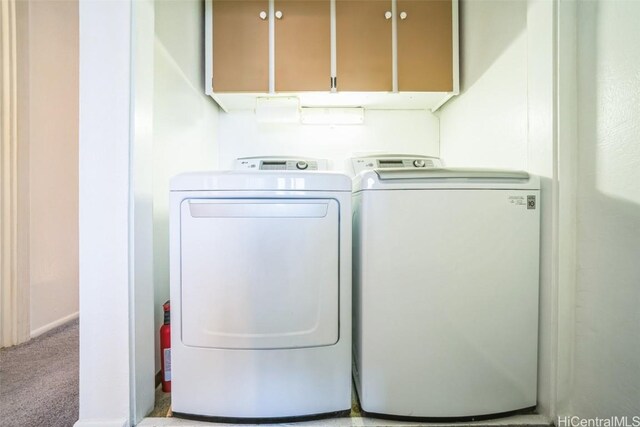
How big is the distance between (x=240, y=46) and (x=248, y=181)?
1169mm

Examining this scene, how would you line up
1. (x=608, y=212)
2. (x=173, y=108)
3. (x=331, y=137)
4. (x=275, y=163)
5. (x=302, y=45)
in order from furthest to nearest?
(x=331, y=137) → (x=275, y=163) → (x=302, y=45) → (x=173, y=108) → (x=608, y=212)

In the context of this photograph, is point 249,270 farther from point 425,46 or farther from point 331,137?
point 425,46

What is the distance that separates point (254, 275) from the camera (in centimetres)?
88

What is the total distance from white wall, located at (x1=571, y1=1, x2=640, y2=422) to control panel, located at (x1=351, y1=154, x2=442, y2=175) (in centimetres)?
79

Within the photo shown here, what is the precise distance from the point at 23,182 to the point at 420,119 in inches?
102

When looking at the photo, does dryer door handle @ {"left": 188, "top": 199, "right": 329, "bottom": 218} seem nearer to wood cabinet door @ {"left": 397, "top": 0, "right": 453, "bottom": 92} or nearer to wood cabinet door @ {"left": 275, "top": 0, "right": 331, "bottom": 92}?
wood cabinet door @ {"left": 275, "top": 0, "right": 331, "bottom": 92}

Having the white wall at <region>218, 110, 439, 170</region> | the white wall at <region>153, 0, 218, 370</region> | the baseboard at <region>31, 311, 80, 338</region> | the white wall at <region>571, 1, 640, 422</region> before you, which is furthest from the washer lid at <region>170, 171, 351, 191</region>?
the baseboard at <region>31, 311, 80, 338</region>

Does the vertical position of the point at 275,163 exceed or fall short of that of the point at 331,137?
it falls short

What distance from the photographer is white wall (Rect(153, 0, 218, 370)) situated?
1.13 m

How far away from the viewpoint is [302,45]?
5.15 ft

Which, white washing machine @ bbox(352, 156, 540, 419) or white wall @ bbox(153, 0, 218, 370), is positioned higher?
white wall @ bbox(153, 0, 218, 370)

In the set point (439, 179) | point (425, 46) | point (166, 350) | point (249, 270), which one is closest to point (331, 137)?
point (425, 46)

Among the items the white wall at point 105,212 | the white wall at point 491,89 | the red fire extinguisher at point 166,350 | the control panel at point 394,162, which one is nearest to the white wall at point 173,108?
the red fire extinguisher at point 166,350

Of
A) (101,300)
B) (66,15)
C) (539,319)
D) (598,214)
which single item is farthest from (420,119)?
(66,15)
